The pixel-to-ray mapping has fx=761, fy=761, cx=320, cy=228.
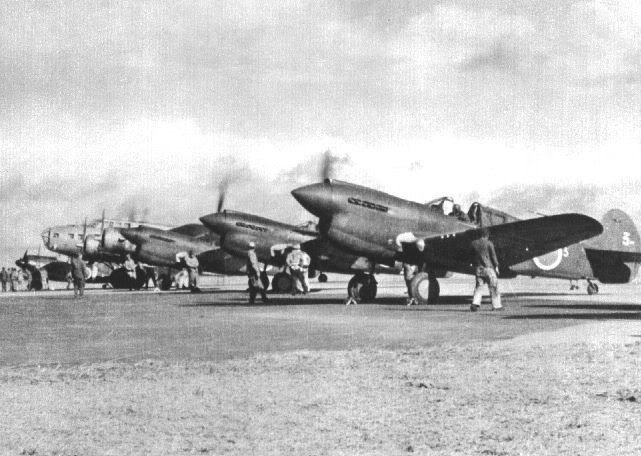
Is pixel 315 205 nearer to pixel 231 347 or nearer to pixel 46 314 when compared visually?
pixel 46 314

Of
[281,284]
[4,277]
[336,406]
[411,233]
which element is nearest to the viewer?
[336,406]

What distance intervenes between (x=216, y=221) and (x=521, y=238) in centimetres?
1378

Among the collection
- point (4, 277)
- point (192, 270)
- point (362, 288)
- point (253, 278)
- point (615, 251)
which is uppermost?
point (615, 251)

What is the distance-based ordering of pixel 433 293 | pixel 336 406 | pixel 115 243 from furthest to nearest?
pixel 115 243 < pixel 433 293 < pixel 336 406

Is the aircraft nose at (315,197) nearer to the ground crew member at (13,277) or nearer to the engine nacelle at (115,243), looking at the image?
the engine nacelle at (115,243)

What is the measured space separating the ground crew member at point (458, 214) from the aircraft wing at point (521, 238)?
1.48 meters

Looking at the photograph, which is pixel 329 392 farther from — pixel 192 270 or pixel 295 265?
pixel 192 270

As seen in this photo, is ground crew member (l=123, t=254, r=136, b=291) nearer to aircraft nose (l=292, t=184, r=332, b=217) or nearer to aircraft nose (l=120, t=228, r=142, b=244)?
aircraft nose (l=120, t=228, r=142, b=244)

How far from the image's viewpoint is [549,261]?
21625 millimetres

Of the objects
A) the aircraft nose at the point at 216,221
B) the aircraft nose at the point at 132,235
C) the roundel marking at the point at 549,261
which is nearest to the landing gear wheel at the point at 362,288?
the roundel marking at the point at 549,261

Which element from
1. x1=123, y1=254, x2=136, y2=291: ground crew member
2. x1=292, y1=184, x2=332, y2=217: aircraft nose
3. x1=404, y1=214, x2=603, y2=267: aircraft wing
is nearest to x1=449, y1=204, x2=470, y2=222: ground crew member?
x1=404, y1=214, x2=603, y2=267: aircraft wing

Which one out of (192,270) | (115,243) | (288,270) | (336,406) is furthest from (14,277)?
(336,406)

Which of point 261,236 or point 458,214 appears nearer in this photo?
point 458,214

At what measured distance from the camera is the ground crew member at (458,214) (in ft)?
64.9
